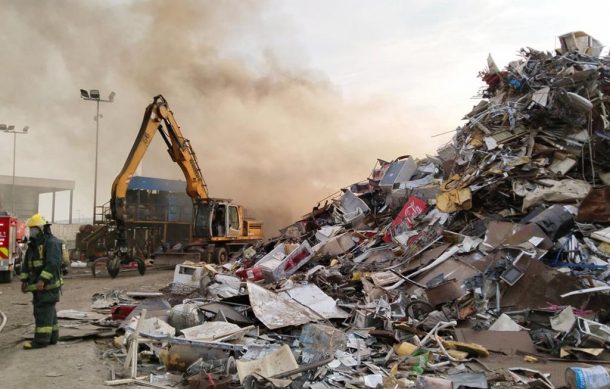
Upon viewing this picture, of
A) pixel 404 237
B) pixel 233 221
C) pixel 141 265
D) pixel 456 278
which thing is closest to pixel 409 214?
pixel 404 237

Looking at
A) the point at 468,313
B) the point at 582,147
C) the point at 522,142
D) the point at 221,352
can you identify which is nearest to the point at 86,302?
the point at 221,352

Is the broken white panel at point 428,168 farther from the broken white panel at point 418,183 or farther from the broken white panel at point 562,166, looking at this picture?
the broken white panel at point 562,166

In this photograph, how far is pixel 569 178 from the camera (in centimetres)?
938

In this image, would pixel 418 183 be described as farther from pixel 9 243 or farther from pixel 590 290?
pixel 9 243

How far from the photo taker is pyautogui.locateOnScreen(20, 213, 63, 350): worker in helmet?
5949mm

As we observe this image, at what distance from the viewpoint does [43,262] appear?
6.06 meters

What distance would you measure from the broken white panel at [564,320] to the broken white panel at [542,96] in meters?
5.60

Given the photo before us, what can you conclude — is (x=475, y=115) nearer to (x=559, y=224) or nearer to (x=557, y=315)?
(x=559, y=224)

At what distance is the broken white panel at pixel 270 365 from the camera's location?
4703 millimetres

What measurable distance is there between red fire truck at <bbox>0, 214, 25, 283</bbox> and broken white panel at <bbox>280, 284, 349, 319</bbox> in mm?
8850

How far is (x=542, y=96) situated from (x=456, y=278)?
511cm

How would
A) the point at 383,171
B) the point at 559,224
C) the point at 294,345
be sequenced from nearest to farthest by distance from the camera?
the point at 294,345 → the point at 559,224 → the point at 383,171

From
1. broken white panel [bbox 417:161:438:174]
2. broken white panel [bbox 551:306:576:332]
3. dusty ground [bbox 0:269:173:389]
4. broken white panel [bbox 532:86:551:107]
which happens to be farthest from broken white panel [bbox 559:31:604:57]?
dusty ground [bbox 0:269:173:389]

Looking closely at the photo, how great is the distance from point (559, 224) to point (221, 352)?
A: 581 cm
